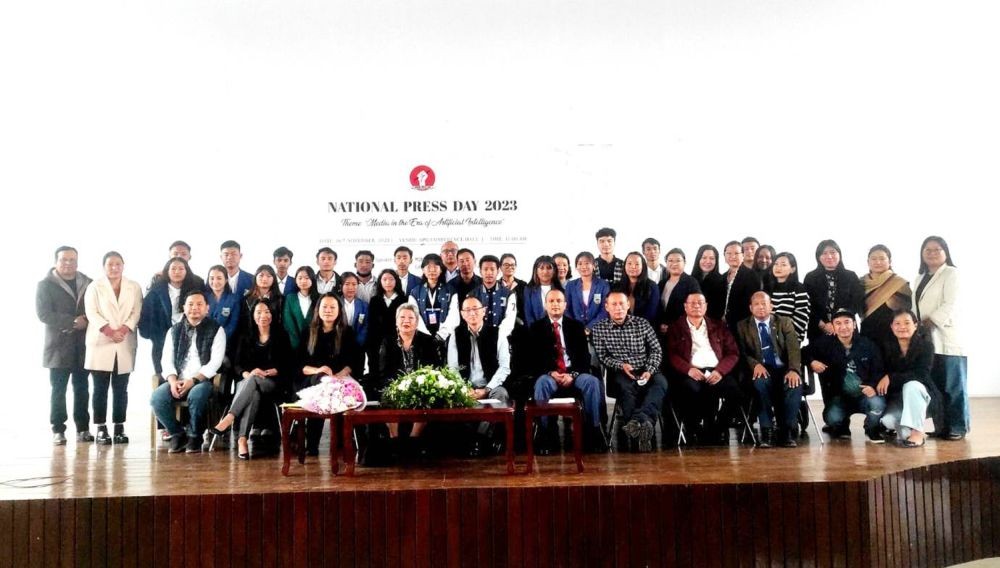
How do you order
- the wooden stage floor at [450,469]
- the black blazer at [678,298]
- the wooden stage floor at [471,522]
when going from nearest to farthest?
the wooden stage floor at [471,522] < the wooden stage floor at [450,469] < the black blazer at [678,298]

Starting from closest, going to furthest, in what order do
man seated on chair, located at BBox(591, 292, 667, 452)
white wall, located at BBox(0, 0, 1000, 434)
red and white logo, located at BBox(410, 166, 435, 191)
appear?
man seated on chair, located at BBox(591, 292, 667, 452) → white wall, located at BBox(0, 0, 1000, 434) → red and white logo, located at BBox(410, 166, 435, 191)

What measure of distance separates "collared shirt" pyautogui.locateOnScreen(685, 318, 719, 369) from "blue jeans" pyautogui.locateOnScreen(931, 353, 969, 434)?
4.73 feet

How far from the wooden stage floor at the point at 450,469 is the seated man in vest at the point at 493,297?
1.14m

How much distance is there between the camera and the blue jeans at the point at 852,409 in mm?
4453

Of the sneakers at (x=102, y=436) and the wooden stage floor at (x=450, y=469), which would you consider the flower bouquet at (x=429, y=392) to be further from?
the sneakers at (x=102, y=436)

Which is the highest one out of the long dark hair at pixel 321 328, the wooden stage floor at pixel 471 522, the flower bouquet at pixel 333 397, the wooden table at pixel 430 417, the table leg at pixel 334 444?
the long dark hair at pixel 321 328

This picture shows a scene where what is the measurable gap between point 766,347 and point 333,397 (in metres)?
2.76

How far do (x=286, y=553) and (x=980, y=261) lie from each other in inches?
257

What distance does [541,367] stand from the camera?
4.52 meters

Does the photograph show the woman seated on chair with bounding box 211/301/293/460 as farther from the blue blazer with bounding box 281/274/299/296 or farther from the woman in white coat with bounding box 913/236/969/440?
the woman in white coat with bounding box 913/236/969/440

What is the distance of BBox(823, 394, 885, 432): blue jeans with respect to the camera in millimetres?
4453

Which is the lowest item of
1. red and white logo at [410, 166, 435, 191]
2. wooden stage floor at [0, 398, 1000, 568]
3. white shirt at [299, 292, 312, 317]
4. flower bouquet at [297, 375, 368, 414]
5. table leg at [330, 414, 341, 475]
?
wooden stage floor at [0, 398, 1000, 568]

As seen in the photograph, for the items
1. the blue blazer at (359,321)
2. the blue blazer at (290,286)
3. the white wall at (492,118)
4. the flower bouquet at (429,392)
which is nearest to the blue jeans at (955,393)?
the white wall at (492,118)

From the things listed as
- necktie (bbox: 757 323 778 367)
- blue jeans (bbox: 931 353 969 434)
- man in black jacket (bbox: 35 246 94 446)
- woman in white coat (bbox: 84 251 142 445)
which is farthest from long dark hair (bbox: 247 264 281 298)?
blue jeans (bbox: 931 353 969 434)
